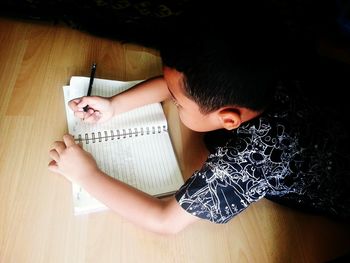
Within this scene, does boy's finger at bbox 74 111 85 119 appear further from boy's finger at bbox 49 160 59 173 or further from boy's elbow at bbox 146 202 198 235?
boy's elbow at bbox 146 202 198 235

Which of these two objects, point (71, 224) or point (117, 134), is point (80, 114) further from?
point (71, 224)

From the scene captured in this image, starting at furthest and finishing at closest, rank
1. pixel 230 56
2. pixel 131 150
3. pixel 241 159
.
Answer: pixel 131 150
pixel 241 159
pixel 230 56

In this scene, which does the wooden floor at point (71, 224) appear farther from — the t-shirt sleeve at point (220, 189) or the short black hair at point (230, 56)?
the short black hair at point (230, 56)

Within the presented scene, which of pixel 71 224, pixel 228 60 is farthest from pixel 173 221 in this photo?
pixel 228 60

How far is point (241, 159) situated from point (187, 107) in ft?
0.41

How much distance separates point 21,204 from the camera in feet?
1.65

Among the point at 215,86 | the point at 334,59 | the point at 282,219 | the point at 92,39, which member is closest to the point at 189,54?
the point at 215,86

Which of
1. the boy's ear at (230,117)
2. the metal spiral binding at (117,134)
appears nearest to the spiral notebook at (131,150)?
the metal spiral binding at (117,134)

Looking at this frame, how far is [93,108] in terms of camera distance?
2.07 feet

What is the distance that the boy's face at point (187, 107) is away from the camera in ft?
1.55

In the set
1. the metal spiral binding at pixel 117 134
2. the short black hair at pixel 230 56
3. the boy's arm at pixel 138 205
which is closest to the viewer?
the short black hair at pixel 230 56

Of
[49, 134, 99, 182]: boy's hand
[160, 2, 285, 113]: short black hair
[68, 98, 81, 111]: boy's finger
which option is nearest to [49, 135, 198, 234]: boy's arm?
[49, 134, 99, 182]: boy's hand

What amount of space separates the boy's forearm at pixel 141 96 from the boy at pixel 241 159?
5.7 inches

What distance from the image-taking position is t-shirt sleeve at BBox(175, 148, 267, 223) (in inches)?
19.2
